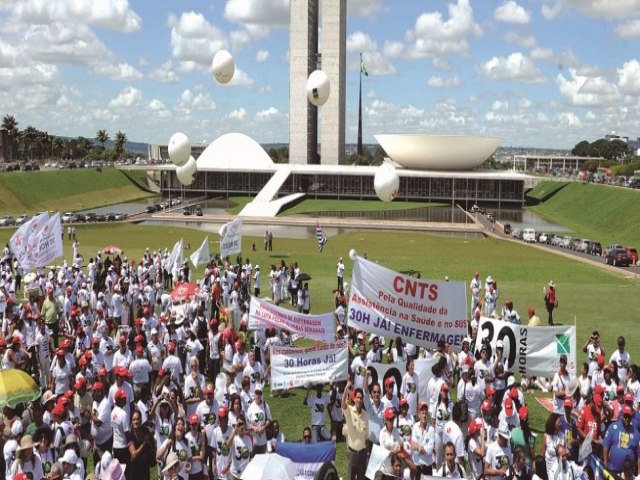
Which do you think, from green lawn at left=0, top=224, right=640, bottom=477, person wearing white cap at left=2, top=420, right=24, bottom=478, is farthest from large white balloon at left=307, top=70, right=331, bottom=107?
person wearing white cap at left=2, top=420, right=24, bottom=478

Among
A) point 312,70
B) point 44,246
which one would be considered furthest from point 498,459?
point 312,70

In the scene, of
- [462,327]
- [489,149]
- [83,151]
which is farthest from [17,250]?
[83,151]

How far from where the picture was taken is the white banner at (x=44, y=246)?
18.1 metres

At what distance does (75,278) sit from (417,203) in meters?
63.1

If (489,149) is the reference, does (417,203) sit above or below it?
below

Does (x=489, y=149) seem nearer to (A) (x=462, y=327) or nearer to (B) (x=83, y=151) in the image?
(A) (x=462, y=327)

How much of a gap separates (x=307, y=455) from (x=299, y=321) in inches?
181

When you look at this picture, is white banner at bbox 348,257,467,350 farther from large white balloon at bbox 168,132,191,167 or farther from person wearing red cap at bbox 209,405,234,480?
large white balloon at bbox 168,132,191,167

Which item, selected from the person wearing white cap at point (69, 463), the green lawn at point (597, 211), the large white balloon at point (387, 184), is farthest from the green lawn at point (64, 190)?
the person wearing white cap at point (69, 463)

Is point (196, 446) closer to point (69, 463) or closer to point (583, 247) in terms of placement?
point (69, 463)

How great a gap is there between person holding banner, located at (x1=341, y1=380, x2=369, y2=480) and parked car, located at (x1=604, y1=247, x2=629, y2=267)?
2955 cm

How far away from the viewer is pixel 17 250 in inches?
717

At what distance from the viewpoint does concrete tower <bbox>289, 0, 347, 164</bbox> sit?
9712 centimetres

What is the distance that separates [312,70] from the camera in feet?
326
